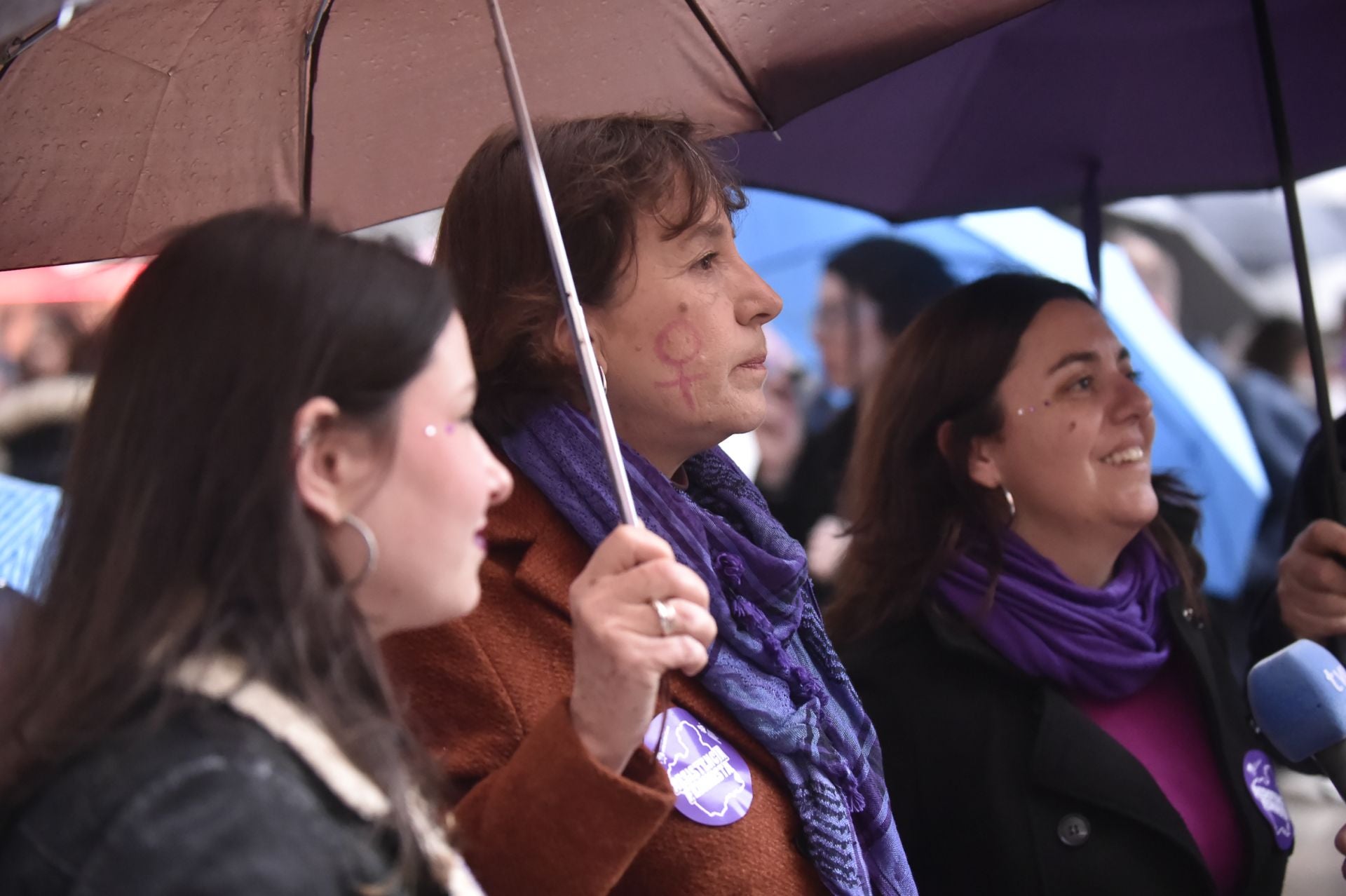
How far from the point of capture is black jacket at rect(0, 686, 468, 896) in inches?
48.8

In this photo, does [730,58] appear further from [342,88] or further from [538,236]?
[342,88]

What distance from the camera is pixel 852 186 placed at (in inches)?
144

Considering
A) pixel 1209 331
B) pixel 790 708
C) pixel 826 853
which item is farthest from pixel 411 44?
pixel 1209 331

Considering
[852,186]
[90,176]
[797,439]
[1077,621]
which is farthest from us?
[797,439]

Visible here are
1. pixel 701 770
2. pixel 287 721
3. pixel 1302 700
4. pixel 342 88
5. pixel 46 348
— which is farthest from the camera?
pixel 46 348

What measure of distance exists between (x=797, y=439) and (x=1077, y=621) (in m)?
2.36

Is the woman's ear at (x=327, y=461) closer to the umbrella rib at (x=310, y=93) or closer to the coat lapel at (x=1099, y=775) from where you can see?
the umbrella rib at (x=310, y=93)

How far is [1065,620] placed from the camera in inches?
120

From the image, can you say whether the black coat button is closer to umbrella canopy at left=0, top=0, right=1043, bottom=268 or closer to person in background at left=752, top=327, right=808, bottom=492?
umbrella canopy at left=0, top=0, right=1043, bottom=268

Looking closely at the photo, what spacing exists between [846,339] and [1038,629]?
6.87ft

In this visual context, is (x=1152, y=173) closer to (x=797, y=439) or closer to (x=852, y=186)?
(x=852, y=186)

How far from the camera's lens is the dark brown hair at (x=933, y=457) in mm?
3270

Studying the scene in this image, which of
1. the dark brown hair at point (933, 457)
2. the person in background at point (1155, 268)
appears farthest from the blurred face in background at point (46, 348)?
the person in background at point (1155, 268)

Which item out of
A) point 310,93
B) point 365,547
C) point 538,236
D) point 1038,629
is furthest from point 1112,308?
point 365,547
